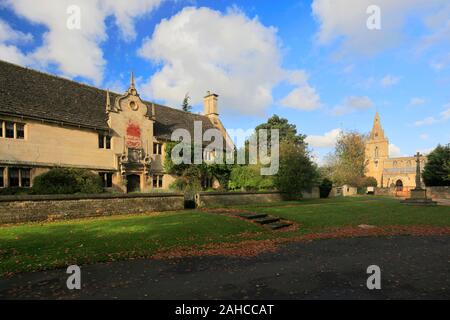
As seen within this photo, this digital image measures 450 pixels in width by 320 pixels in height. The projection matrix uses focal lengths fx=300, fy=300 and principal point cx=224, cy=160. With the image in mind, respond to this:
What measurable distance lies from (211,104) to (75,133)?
2138cm

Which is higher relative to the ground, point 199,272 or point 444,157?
point 444,157

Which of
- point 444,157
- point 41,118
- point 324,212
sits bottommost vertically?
point 324,212

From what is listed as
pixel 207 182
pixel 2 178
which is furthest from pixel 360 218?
pixel 2 178

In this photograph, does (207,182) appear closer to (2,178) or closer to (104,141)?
(104,141)

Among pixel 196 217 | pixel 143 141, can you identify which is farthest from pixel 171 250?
pixel 143 141

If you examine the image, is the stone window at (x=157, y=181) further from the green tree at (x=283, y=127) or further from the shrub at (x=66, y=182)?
the green tree at (x=283, y=127)

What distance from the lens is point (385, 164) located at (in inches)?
3575

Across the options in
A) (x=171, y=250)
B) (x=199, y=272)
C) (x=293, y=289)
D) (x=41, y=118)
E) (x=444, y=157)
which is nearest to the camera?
(x=293, y=289)

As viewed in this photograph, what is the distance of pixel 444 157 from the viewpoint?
44.5m

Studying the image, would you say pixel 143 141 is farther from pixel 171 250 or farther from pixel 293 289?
pixel 293 289

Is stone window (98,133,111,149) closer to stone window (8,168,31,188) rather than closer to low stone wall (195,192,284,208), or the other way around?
stone window (8,168,31,188)

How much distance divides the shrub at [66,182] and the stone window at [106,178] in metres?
2.40
